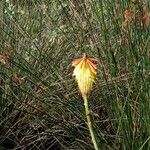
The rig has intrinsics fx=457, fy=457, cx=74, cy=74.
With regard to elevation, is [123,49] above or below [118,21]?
below

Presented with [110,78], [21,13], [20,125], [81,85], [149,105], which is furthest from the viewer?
[21,13]

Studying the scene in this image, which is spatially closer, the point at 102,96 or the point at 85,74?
the point at 85,74

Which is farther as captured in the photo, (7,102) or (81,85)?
(7,102)

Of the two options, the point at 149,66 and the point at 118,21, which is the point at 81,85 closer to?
the point at 149,66

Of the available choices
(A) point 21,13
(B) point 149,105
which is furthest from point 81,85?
(A) point 21,13

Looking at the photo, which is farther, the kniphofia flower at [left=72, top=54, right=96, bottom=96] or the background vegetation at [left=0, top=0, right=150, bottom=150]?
the background vegetation at [left=0, top=0, right=150, bottom=150]

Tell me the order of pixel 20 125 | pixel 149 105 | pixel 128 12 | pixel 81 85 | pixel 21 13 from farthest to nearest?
pixel 21 13, pixel 20 125, pixel 128 12, pixel 149 105, pixel 81 85

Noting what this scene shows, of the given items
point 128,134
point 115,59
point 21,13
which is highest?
point 21,13

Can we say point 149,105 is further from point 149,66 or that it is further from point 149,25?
point 149,25

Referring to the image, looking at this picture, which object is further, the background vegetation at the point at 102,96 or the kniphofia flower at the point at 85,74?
the background vegetation at the point at 102,96
